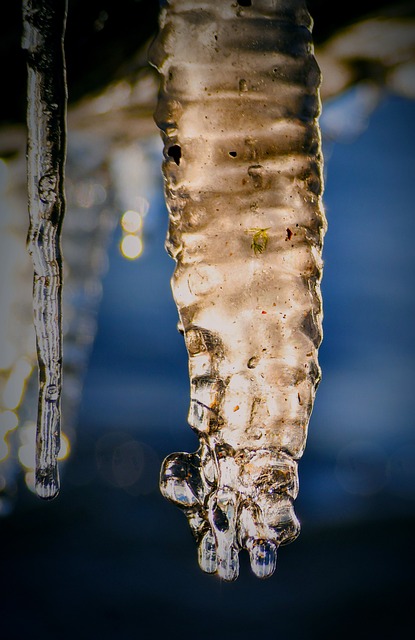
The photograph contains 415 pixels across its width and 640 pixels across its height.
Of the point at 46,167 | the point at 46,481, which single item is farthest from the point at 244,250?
the point at 46,481

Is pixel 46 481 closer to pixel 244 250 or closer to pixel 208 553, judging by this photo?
pixel 208 553

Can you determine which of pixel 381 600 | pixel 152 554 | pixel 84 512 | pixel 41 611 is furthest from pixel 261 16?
pixel 84 512

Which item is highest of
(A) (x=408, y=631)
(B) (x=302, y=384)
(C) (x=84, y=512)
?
(B) (x=302, y=384)

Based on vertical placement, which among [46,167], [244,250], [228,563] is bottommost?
[228,563]

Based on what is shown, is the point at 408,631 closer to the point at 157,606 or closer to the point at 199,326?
the point at 157,606

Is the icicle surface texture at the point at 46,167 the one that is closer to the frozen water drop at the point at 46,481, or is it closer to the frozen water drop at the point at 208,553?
the frozen water drop at the point at 46,481

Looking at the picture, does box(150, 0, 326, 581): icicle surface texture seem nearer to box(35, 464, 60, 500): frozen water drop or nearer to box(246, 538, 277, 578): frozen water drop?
box(246, 538, 277, 578): frozen water drop
